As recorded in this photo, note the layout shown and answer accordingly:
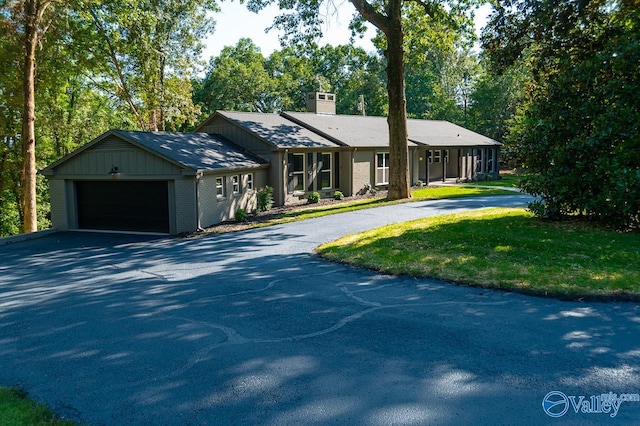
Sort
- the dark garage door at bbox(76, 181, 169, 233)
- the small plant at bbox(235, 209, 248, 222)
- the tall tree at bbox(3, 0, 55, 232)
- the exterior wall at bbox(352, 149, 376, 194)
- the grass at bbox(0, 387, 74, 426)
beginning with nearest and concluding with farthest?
the grass at bbox(0, 387, 74, 426), the dark garage door at bbox(76, 181, 169, 233), the small plant at bbox(235, 209, 248, 222), the tall tree at bbox(3, 0, 55, 232), the exterior wall at bbox(352, 149, 376, 194)

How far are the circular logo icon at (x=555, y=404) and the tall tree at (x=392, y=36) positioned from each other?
1883cm

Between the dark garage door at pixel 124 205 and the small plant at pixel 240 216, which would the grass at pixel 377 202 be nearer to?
the small plant at pixel 240 216

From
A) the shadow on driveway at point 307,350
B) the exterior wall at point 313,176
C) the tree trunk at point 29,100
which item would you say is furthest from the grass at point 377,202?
the tree trunk at point 29,100

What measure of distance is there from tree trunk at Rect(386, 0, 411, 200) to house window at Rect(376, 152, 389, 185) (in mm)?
5624

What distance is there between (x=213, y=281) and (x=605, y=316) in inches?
283

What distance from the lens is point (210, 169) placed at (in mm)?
19172

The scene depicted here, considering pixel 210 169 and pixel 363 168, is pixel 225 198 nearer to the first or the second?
pixel 210 169

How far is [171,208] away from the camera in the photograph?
61.4ft

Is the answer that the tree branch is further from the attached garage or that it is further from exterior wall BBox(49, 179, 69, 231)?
exterior wall BBox(49, 179, 69, 231)

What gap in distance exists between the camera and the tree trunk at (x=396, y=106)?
22.5 metres

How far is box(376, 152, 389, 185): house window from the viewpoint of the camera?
30105 mm

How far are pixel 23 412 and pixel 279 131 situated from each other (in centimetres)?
2137

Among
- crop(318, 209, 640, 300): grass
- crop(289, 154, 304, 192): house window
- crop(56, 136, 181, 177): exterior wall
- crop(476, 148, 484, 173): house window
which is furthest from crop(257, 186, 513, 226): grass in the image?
crop(476, 148, 484, 173): house window

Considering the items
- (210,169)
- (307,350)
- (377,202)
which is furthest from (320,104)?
(307,350)
